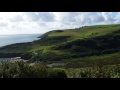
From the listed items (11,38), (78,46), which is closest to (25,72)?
(11,38)

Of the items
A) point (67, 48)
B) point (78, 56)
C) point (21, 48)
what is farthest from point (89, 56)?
point (21, 48)

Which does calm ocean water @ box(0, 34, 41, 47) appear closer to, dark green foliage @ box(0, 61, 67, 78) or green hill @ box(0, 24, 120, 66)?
dark green foliage @ box(0, 61, 67, 78)

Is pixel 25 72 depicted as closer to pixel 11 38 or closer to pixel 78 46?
pixel 11 38

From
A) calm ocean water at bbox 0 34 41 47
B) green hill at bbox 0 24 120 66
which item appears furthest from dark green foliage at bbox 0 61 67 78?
green hill at bbox 0 24 120 66

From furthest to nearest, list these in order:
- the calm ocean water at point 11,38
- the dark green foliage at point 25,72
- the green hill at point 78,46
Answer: the green hill at point 78,46 → the calm ocean water at point 11,38 → the dark green foliage at point 25,72

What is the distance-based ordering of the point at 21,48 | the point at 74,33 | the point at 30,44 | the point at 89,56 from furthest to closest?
the point at 74,33
the point at 30,44
the point at 21,48
the point at 89,56

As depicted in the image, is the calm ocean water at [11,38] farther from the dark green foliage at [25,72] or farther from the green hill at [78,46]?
the green hill at [78,46]

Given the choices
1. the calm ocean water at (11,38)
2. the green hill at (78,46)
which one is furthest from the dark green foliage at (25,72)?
the green hill at (78,46)

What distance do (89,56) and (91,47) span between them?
12.6 meters
